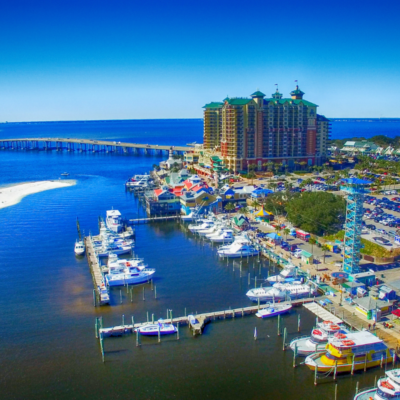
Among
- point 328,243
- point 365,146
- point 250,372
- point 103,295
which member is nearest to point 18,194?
point 103,295

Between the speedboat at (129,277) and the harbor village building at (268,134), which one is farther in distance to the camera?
the harbor village building at (268,134)

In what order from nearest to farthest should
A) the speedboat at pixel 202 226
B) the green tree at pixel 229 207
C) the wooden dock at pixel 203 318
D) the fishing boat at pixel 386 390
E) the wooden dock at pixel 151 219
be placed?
the fishing boat at pixel 386 390
the wooden dock at pixel 203 318
the speedboat at pixel 202 226
the wooden dock at pixel 151 219
the green tree at pixel 229 207

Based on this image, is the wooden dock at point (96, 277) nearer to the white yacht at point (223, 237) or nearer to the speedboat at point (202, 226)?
the speedboat at point (202, 226)

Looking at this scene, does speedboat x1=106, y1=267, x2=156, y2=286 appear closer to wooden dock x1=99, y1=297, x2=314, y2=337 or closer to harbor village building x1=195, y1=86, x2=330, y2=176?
wooden dock x1=99, y1=297, x2=314, y2=337

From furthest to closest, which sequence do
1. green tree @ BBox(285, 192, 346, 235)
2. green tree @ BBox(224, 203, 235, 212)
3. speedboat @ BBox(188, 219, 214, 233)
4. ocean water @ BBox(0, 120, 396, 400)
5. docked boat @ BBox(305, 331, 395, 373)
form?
green tree @ BBox(224, 203, 235, 212) → speedboat @ BBox(188, 219, 214, 233) → green tree @ BBox(285, 192, 346, 235) → docked boat @ BBox(305, 331, 395, 373) → ocean water @ BBox(0, 120, 396, 400)

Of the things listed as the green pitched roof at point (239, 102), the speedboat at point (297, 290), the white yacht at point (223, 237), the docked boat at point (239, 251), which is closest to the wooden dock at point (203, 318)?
the speedboat at point (297, 290)

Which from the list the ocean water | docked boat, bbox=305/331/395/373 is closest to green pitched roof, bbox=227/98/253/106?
the ocean water

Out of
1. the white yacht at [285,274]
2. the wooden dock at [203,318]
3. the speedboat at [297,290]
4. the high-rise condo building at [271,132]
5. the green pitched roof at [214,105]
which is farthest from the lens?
the green pitched roof at [214,105]
